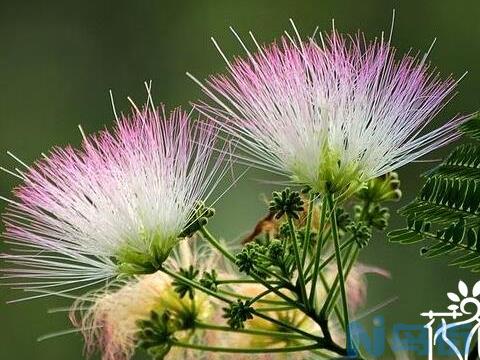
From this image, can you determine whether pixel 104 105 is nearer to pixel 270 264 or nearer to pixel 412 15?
pixel 412 15

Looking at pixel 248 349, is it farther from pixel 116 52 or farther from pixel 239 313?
pixel 116 52

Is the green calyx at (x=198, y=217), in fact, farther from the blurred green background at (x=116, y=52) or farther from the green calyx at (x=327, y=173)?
the blurred green background at (x=116, y=52)

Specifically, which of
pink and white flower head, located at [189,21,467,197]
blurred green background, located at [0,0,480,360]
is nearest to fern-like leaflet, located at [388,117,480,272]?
pink and white flower head, located at [189,21,467,197]

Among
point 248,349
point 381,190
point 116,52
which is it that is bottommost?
point 248,349

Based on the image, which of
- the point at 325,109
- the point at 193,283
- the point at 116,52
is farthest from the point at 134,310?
the point at 116,52

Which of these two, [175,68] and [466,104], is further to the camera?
[175,68]

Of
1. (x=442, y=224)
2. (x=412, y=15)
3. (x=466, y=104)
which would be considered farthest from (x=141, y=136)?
(x=412, y=15)
